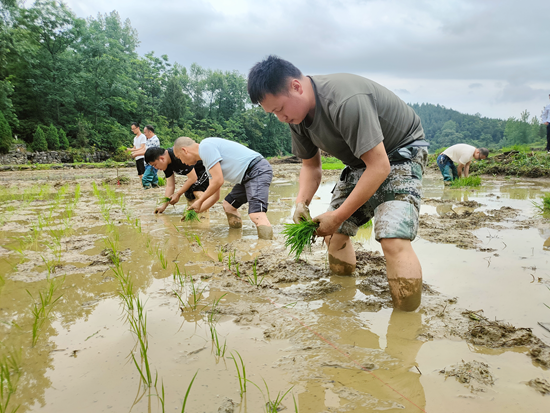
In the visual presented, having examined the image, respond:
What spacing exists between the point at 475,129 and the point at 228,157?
10932 cm

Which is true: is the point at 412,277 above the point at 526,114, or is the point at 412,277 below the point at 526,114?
below

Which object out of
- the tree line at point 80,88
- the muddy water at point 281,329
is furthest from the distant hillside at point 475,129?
the muddy water at point 281,329

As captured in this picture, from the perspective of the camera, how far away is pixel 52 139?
2634 cm

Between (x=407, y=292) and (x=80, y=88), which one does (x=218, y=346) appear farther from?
(x=80, y=88)

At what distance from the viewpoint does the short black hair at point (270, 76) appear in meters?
2.03

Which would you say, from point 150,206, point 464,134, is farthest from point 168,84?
point 464,134

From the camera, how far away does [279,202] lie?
24.4 feet

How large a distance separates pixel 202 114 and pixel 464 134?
236 ft

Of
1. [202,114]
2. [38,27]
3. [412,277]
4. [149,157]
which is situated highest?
[38,27]

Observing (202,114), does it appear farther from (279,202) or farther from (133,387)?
(133,387)

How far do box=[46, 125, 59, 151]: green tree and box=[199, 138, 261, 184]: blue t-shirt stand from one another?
26824mm

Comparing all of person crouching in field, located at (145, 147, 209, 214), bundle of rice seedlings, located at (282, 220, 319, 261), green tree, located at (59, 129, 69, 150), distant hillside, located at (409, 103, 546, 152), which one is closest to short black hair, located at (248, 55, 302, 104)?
bundle of rice seedlings, located at (282, 220, 319, 261)

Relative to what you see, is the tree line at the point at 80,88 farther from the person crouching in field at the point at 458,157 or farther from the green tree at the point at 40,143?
the person crouching in field at the point at 458,157

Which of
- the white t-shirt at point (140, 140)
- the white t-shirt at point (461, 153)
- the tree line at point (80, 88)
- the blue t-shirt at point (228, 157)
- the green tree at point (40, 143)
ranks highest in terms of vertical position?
the tree line at point (80, 88)
